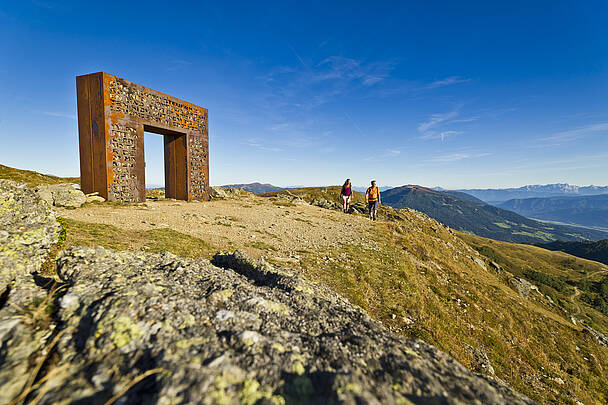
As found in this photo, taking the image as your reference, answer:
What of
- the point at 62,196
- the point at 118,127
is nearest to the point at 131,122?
the point at 118,127

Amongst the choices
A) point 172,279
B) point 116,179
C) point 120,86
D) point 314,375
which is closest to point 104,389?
point 314,375

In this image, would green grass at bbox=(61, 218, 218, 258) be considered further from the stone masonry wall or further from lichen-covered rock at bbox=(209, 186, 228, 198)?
lichen-covered rock at bbox=(209, 186, 228, 198)

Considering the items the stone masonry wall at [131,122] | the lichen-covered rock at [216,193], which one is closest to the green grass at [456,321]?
the stone masonry wall at [131,122]

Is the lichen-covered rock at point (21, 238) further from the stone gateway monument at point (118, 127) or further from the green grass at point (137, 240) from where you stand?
the stone gateway monument at point (118, 127)

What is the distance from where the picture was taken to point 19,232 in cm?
379

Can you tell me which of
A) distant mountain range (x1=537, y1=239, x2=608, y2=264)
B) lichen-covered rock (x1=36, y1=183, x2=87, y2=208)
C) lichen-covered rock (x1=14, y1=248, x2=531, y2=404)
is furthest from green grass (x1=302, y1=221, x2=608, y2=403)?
distant mountain range (x1=537, y1=239, x2=608, y2=264)

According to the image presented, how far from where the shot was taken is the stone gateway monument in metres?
16.0

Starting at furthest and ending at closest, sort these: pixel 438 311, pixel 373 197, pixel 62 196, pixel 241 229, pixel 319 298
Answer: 1. pixel 373 197
2. pixel 241 229
3. pixel 62 196
4. pixel 438 311
5. pixel 319 298

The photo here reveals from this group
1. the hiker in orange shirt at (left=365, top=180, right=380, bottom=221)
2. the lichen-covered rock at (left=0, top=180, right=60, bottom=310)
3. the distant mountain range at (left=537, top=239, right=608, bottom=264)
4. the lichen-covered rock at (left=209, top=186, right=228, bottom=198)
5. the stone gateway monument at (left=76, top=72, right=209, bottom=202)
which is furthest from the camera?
the distant mountain range at (left=537, top=239, right=608, bottom=264)

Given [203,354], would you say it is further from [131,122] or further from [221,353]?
[131,122]

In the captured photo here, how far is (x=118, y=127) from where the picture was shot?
16.7m

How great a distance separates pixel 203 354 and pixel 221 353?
15 cm

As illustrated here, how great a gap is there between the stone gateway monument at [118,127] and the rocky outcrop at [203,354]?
55.0 feet

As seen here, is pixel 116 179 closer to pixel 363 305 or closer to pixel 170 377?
pixel 363 305
